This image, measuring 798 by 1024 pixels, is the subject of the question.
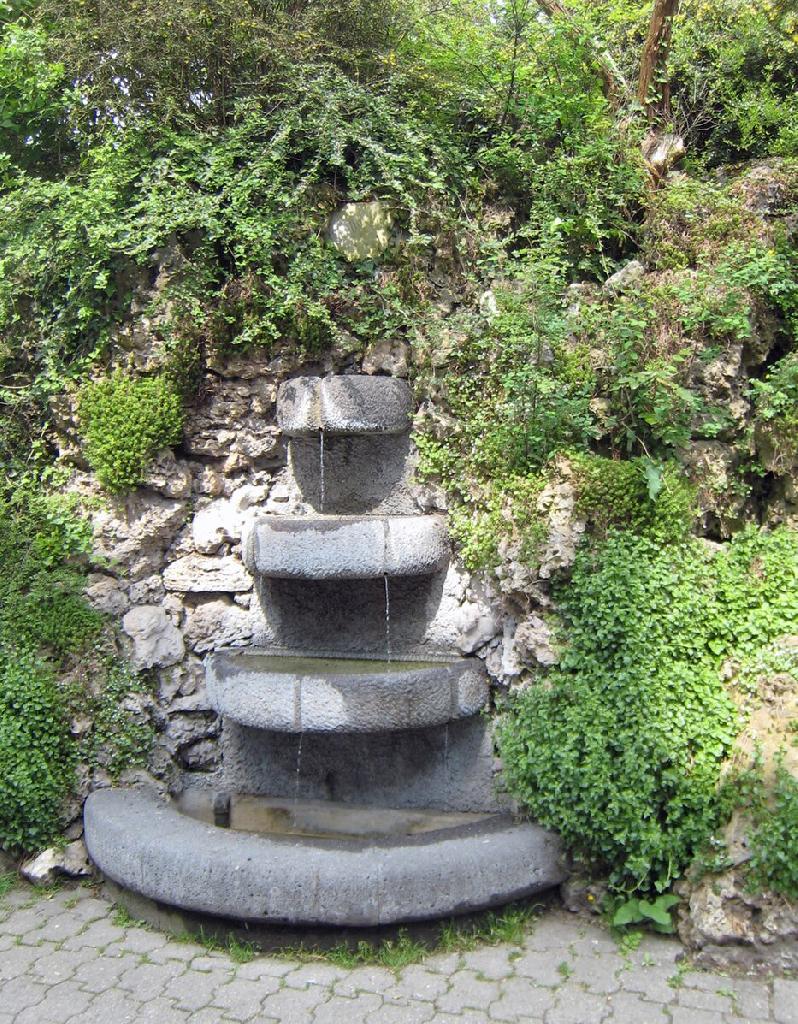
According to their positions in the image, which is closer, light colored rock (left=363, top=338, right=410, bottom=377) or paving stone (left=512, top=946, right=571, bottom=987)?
paving stone (left=512, top=946, right=571, bottom=987)

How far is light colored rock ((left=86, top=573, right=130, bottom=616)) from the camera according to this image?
17.3 feet

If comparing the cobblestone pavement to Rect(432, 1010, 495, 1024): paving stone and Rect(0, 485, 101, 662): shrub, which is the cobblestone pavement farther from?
Rect(0, 485, 101, 662): shrub

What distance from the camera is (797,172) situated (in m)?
5.46

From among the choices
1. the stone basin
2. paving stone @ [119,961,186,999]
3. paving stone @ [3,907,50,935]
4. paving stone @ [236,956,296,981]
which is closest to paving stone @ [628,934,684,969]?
the stone basin

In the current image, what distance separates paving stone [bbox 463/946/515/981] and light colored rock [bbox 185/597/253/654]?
2.30 m

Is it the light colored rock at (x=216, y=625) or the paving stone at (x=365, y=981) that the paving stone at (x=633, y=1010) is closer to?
the paving stone at (x=365, y=981)

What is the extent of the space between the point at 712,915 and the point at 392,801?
192 centimetres

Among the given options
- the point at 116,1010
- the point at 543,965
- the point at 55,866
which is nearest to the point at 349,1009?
the point at 543,965

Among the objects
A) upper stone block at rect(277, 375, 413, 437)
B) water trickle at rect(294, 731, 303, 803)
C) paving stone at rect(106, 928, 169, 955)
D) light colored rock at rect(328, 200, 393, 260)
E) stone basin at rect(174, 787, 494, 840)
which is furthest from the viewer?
light colored rock at rect(328, 200, 393, 260)

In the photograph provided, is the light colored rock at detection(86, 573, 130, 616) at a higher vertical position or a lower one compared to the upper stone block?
lower

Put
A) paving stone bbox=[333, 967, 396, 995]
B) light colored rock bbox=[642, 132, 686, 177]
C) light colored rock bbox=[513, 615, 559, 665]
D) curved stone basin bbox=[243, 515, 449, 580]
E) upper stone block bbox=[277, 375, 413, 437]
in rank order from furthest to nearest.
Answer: light colored rock bbox=[642, 132, 686, 177] < upper stone block bbox=[277, 375, 413, 437] < curved stone basin bbox=[243, 515, 449, 580] < light colored rock bbox=[513, 615, 559, 665] < paving stone bbox=[333, 967, 396, 995]

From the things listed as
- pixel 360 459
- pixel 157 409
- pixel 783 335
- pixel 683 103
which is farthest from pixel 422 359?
pixel 683 103

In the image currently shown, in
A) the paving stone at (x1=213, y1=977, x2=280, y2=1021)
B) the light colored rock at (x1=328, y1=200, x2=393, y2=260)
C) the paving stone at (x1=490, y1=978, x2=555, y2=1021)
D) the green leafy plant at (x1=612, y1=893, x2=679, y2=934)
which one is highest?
the light colored rock at (x1=328, y1=200, x2=393, y2=260)

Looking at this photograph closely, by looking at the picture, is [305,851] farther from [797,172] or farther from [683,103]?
[683,103]
